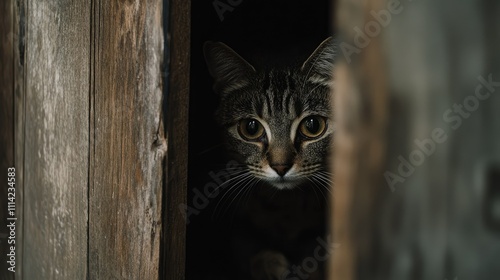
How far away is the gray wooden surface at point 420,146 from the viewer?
61cm

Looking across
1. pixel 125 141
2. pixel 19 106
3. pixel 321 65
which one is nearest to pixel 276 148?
pixel 321 65

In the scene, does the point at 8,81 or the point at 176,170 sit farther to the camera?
the point at 8,81

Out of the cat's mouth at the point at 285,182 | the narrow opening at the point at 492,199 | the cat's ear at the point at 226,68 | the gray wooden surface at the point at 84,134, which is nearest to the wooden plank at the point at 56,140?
the gray wooden surface at the point at 84,134

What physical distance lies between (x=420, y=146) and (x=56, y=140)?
1.09 metres

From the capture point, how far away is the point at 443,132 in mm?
640

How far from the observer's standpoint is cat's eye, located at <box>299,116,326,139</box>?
2.24m

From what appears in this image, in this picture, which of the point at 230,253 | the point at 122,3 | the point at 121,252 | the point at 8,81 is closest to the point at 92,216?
the point at 121,252

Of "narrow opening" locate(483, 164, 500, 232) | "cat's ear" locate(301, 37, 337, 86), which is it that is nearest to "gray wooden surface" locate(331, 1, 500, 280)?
"narrow opening" locate(483, 164, 500, 232)

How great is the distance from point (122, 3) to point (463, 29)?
0.84m

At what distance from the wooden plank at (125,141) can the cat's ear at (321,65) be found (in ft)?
3.23

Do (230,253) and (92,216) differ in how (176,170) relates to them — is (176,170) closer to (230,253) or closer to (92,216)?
(92,216)

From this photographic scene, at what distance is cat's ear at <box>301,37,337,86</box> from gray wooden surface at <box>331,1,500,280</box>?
1.54 metres

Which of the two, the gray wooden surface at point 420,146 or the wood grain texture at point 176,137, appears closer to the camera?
the gray wooden surface at point 420,146

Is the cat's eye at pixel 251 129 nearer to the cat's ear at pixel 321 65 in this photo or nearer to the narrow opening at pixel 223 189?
the narrow opening at pixel 223 189
